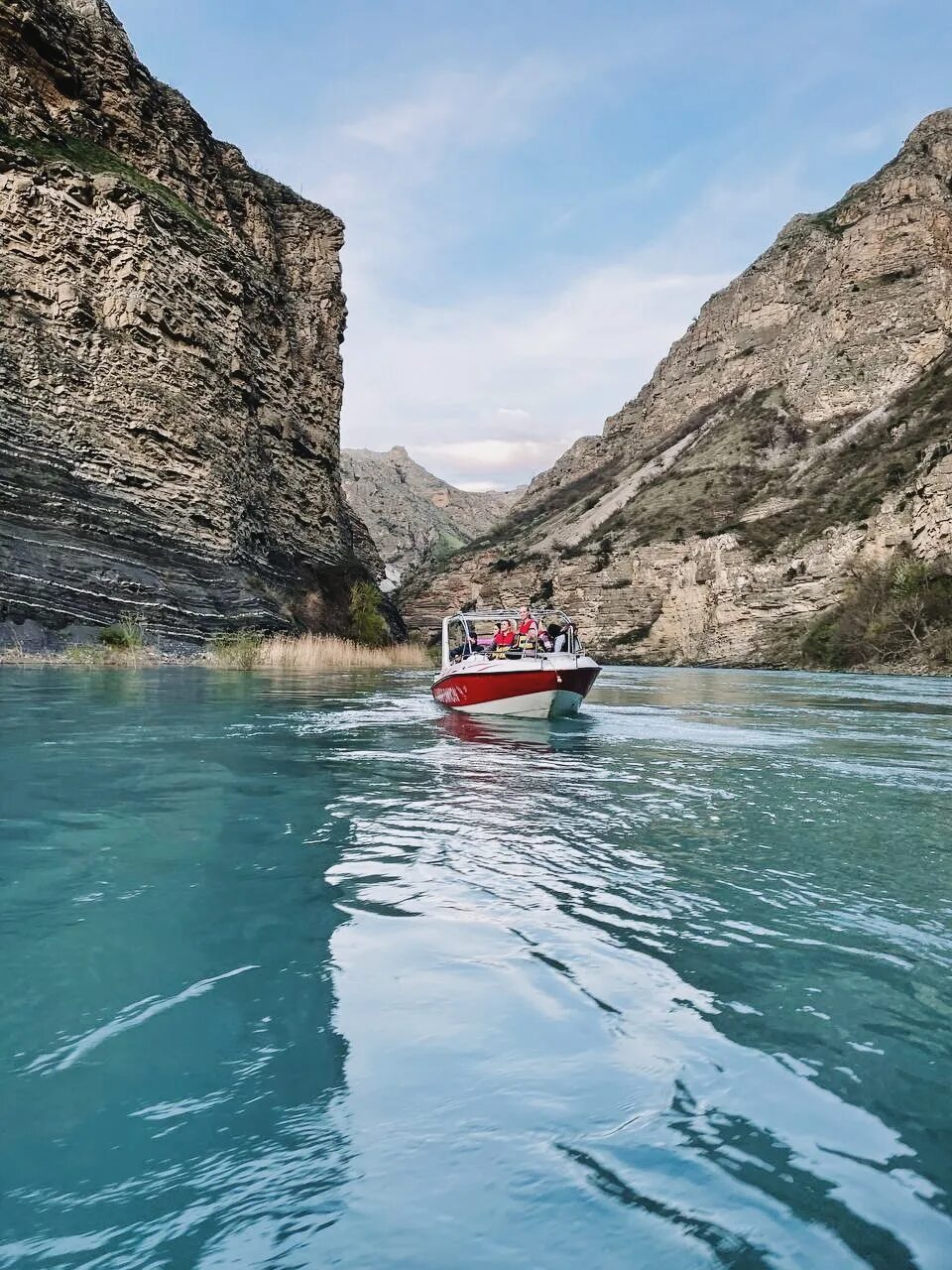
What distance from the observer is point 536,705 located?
1719 cm

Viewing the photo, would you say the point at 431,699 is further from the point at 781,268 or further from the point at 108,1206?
the point at 781,268

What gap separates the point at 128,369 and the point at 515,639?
26119mm

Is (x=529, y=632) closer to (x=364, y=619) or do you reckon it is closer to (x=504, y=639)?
(x=504, y=639)

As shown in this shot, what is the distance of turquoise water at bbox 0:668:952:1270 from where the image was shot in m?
2.19

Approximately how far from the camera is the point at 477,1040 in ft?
10.8

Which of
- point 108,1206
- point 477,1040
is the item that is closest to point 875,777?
point 477,1040

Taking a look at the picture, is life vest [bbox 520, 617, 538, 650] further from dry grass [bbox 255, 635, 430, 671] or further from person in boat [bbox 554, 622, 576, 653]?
dry grass [bbox 255, 635, 430, 671]

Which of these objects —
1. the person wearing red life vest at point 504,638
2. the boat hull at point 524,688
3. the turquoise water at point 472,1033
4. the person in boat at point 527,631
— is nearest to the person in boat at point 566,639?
the person in boat at point 527,631

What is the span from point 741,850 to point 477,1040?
12.6 ft

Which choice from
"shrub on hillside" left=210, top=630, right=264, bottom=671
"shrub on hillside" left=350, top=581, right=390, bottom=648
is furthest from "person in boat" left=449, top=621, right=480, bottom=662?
"shrub on hillside" left=350, top=581, right=390, bottom=648

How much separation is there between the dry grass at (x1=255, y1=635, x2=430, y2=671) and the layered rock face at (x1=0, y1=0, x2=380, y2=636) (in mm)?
1996

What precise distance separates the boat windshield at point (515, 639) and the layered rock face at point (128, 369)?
1814cm

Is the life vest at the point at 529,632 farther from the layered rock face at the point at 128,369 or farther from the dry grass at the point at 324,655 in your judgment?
the layered rock face at the point at 128,369

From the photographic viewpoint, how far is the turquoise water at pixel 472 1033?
2.19 meters
